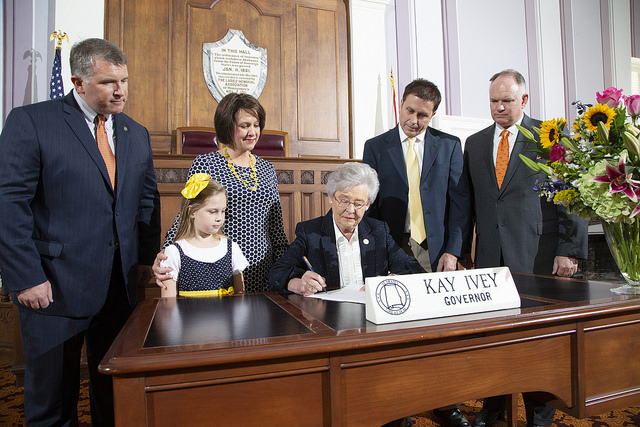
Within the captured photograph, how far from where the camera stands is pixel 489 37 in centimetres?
562

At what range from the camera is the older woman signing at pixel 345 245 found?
176cm

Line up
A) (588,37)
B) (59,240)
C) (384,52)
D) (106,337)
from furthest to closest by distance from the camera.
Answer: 1. (588,37)
2. (384,52)
3. (106,337)
4. (59,240)

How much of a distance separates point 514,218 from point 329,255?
1.00 metres

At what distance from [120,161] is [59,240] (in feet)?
1.20

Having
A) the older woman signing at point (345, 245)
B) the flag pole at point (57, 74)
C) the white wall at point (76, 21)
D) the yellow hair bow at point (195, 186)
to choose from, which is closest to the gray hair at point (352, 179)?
the older woman signing at point (345, 245)

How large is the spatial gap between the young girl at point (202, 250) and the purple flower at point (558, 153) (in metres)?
1.24

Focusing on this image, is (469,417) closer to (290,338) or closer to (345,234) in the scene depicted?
(345,234)

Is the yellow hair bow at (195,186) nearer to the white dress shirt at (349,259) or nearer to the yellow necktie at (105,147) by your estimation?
the yellow necktie at (105,147)

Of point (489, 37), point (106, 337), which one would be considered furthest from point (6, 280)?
point (489, 37)

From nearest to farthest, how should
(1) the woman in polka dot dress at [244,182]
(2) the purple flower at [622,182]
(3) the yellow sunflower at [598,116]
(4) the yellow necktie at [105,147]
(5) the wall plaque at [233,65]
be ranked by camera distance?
(2) the purple flower at [622,182] → (3) the yellow sunflower at [598,116] → (4) the yellow necktie at [105,147] → (1) the woman in polka dot dress at [244,182] → (5) the wall plaque at [233,65]

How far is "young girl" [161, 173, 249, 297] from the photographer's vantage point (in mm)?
1756

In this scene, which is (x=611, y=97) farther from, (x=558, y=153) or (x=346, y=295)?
(x=346, y=295)

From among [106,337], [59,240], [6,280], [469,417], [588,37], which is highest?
[588,37]

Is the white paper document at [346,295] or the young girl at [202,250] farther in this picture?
the young girl at [202,250]
